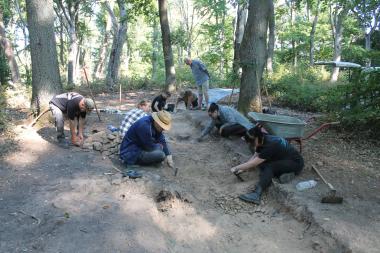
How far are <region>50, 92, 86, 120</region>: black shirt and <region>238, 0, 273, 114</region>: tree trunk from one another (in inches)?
151

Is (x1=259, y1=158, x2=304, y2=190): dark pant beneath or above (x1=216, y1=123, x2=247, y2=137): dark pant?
beneath

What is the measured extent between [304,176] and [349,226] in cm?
159

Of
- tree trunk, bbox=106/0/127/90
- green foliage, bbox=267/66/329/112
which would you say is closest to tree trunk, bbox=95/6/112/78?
tree trunk, bbox=106/0/127/90

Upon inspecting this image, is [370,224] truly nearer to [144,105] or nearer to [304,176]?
[304,176]

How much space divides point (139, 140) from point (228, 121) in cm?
239

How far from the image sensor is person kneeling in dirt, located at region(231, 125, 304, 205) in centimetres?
524

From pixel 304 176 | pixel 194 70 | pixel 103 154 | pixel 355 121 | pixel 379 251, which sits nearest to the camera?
pixel 379 251

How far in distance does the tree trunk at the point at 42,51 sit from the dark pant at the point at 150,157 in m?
3.11

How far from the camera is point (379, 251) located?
138 inches

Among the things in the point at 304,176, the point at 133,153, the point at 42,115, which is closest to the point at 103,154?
the point at 133,153

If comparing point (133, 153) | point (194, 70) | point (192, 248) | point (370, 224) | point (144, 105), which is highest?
point (194, 70)

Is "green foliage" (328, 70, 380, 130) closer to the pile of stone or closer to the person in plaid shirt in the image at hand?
the person in plaid shirt

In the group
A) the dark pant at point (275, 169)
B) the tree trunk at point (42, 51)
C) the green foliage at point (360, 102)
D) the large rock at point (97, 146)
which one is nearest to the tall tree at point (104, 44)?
the tree trunk at point (42, 51)

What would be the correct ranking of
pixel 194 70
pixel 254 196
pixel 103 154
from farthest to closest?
1. pixel 194 70
2. pixel 103 154
3. pixel 254 196
